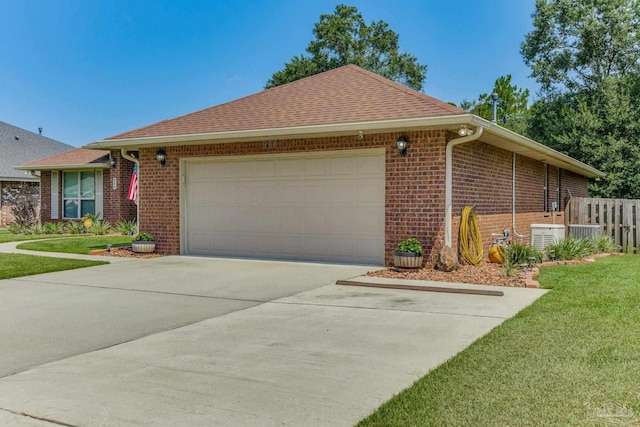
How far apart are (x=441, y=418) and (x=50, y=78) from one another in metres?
33.0

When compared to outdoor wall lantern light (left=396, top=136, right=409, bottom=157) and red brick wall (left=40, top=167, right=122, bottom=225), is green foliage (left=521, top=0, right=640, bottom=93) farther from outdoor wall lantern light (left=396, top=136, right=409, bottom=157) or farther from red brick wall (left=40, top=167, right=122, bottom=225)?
red brick wall (left=40, top=167, right=122, bottom=225)

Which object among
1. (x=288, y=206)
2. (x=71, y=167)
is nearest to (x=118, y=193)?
(x=71, y=167)

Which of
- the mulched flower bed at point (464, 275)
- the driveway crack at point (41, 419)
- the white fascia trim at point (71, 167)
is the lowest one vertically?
the driveway crack at point (41, 419)

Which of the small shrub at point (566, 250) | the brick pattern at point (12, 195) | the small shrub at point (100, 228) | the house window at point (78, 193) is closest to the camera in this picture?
the small shrub at point (566, 250)

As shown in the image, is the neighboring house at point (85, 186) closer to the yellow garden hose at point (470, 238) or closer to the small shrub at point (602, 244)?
the yellow garden hose at point (470, 238)

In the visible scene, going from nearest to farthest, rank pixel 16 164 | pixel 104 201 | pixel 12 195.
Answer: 1. pixel 104 201
2. pixel 12 195
3. pixel 16 164

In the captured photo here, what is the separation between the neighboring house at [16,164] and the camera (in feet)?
82.2

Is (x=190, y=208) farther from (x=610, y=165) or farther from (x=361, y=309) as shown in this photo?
(x=610, y=165)

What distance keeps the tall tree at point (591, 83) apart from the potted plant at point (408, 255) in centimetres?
1954

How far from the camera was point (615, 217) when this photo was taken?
1543 cm

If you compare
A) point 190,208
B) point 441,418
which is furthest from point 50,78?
point 441,418

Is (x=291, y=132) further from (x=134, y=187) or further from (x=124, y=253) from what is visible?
(x=134, y=187)

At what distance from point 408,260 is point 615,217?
9.05m

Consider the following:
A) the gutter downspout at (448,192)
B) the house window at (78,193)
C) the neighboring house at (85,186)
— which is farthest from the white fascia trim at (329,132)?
the house window at (78,193)
